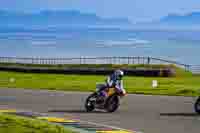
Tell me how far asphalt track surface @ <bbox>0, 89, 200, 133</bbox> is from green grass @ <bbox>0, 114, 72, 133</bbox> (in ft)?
7.31

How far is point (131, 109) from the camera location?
23.7m

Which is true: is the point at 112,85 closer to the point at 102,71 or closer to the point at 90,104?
the point at 90,104

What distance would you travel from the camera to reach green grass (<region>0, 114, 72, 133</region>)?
16250mm

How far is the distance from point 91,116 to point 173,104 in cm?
524

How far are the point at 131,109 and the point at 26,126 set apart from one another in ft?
23.5

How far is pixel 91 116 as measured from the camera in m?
21.3

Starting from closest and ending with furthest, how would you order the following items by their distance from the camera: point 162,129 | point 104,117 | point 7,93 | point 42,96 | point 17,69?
point 162,129 < point 104,117 < point 42,96 < point 7,93 < point 17,69

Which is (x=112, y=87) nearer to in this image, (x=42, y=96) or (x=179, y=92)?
(x=42, y=96)

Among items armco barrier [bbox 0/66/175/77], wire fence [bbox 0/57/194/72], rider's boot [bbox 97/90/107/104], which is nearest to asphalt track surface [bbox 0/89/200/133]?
rider's boot [bbox 97/90/107/104]

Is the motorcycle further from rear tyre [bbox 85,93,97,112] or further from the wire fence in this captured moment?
the wire fence

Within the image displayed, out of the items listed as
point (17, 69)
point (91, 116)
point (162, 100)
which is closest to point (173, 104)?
point (162, 100)

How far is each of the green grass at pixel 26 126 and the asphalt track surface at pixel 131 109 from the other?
87.7 inches

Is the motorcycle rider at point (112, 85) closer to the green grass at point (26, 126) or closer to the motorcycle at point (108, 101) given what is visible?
the motorcycle at point (108, 101)

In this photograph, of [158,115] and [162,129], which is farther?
[158,115]
